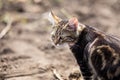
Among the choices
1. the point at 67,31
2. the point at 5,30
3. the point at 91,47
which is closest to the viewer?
the point at 91,47

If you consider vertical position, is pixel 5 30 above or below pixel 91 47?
above

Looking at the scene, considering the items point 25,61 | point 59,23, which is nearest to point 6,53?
point 25,61

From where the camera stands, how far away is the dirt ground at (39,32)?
6.07m

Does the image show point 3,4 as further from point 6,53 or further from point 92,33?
point 92,33

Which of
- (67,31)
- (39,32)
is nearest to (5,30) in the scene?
(39,32)

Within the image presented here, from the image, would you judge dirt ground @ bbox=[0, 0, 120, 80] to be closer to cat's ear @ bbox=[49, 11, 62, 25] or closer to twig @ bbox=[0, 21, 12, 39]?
twig @ bbox=[0, 21, 12, 39]

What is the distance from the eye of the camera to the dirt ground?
6.07 meters

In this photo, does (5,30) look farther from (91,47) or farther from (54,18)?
(91,47)

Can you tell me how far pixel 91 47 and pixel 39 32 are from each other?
9.61ft

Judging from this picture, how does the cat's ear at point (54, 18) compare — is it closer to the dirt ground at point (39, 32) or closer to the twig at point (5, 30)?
the dirt ground at point (39, 32)

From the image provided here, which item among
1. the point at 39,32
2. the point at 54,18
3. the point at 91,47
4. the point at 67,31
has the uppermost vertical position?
the point at 39,32

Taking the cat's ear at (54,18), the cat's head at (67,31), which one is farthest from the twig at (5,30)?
the cat's head at (67,31)

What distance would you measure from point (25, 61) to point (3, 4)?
210 centimetres

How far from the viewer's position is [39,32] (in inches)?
303
